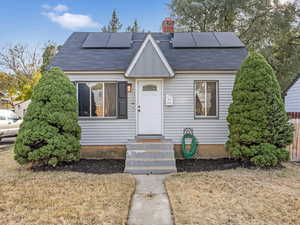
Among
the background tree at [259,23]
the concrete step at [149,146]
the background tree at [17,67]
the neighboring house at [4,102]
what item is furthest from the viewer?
the background tree at [17,67]

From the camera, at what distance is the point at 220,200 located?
4.11 meters

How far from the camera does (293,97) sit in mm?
12508

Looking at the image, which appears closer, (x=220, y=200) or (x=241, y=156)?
(x=220, y=200)

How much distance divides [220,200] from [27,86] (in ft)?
69.2

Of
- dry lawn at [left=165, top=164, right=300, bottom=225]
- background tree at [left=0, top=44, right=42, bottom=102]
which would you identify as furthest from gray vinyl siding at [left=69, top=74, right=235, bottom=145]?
background tree at [left=0, top=44, right=42, bottom=102]

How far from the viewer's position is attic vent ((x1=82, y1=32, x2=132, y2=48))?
27.7 feet

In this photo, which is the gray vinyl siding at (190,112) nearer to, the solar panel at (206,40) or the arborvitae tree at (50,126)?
the solar panel at (206,40)

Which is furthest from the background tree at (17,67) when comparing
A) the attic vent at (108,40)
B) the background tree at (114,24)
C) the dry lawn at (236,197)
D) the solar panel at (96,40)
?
the dry lawn at (236,197)

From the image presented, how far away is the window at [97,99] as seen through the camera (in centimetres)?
763

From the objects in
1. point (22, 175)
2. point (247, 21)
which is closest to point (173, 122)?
point (22, 175)

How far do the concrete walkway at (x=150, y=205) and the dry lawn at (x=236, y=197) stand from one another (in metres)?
0.15

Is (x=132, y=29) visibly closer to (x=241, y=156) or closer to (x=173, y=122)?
(x=173, y=122)

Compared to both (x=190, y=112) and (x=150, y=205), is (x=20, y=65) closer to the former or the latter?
(x=190, y=112)

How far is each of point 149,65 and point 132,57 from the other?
0.95 m
